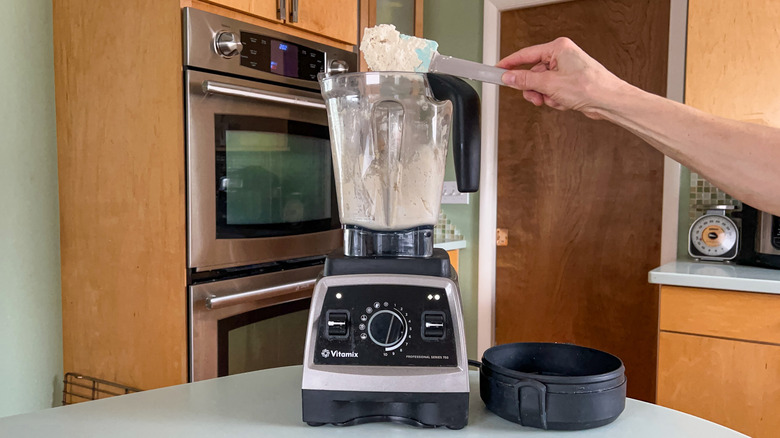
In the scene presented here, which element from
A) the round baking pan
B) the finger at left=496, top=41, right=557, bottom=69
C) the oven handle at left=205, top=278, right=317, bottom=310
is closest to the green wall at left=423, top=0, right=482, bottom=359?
the oven handle at left=205, top=278, right=317, bottom=310

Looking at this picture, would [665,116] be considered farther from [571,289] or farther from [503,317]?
[503,317]

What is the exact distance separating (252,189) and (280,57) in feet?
1.27

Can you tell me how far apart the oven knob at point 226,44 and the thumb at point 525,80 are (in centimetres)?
86

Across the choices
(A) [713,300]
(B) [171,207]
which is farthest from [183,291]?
(A) [713,300]

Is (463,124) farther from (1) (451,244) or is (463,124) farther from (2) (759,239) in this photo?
(1) (451,244)

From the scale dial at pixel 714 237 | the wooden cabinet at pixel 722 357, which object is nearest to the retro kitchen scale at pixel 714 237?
the scale dial at pixel 714 237

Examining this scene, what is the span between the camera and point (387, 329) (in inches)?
32.9

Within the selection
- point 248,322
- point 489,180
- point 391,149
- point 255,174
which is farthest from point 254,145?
point 489,180

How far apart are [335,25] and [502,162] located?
46.5 inches

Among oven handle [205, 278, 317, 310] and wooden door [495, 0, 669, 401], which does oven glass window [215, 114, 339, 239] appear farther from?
wooden door [495, 0, 669, 401]

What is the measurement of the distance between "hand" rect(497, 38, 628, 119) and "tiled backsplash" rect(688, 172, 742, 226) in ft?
5.24

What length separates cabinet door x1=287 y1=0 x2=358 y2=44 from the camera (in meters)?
1.82

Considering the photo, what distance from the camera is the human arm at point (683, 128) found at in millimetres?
914

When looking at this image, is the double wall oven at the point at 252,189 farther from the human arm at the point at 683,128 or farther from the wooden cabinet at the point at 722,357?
the wooden cabinet at the point at 722,357
